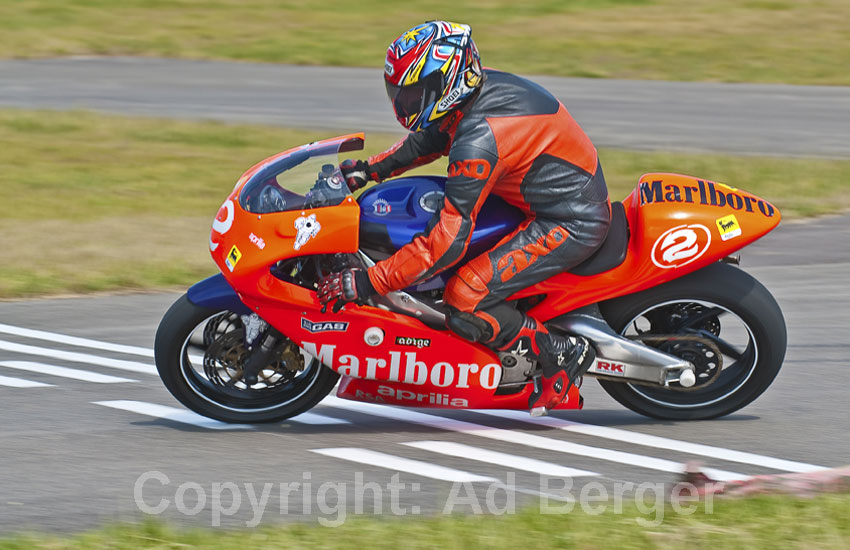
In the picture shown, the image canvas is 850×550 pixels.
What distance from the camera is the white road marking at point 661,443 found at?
5.88 metres

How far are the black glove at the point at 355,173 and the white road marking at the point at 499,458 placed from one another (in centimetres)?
135

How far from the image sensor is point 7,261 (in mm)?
10703

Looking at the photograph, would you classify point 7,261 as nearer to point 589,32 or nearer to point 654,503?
point 654,503

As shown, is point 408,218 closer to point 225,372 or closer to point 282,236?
point 282,236

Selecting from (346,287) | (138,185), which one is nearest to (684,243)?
(346,287)

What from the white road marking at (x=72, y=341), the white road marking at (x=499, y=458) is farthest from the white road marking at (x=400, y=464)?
the white road marking at (x=72, y=341)

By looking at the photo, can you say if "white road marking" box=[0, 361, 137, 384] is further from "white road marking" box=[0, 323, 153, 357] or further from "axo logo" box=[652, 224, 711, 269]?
"axo logo" box=[652, 224, 711, 269]

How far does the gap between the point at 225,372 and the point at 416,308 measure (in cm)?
105

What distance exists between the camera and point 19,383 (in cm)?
720

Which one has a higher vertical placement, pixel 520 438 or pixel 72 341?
pixel 72 341

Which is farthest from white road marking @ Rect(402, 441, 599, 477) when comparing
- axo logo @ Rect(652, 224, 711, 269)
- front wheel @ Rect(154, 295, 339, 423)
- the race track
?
axo logo @ Rect(652, 224, 711, 269)

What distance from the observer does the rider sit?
5.73m

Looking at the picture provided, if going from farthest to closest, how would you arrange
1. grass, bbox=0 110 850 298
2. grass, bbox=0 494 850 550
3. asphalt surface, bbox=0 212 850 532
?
1. grass, bbox=0 110 850 298
2. asphalt surface, bbox=0 212 850 532
3. grass, bbox=0 494 850 550

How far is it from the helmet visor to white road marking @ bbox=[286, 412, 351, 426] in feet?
5.43
